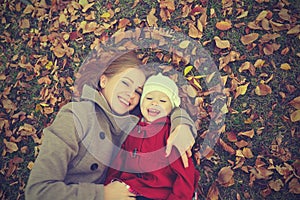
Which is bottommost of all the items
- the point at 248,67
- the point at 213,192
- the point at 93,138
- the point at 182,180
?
the point at 213,192

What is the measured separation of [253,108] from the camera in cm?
205

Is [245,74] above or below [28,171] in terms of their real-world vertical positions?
above

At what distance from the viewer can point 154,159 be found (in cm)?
205

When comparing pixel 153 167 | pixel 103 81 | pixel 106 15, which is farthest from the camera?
pixel 106 15

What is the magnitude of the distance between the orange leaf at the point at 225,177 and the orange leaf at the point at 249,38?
0.72 m

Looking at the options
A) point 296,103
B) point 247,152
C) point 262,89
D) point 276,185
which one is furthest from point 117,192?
point 296,103

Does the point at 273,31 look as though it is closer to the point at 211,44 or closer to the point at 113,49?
the point at 211,44

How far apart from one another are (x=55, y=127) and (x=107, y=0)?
881 mm

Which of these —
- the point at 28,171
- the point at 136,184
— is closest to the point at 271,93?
the point at 136,184

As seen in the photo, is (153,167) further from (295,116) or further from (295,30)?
(295,30)

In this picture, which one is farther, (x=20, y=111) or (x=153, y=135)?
(x=20, y=111)

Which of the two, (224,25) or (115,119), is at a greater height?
(224,25)

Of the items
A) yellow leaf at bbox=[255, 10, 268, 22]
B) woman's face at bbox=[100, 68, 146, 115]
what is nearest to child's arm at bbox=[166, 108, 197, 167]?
woman's face at bbox=[100, 68, 146, 115]

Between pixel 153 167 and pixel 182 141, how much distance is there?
221mm
